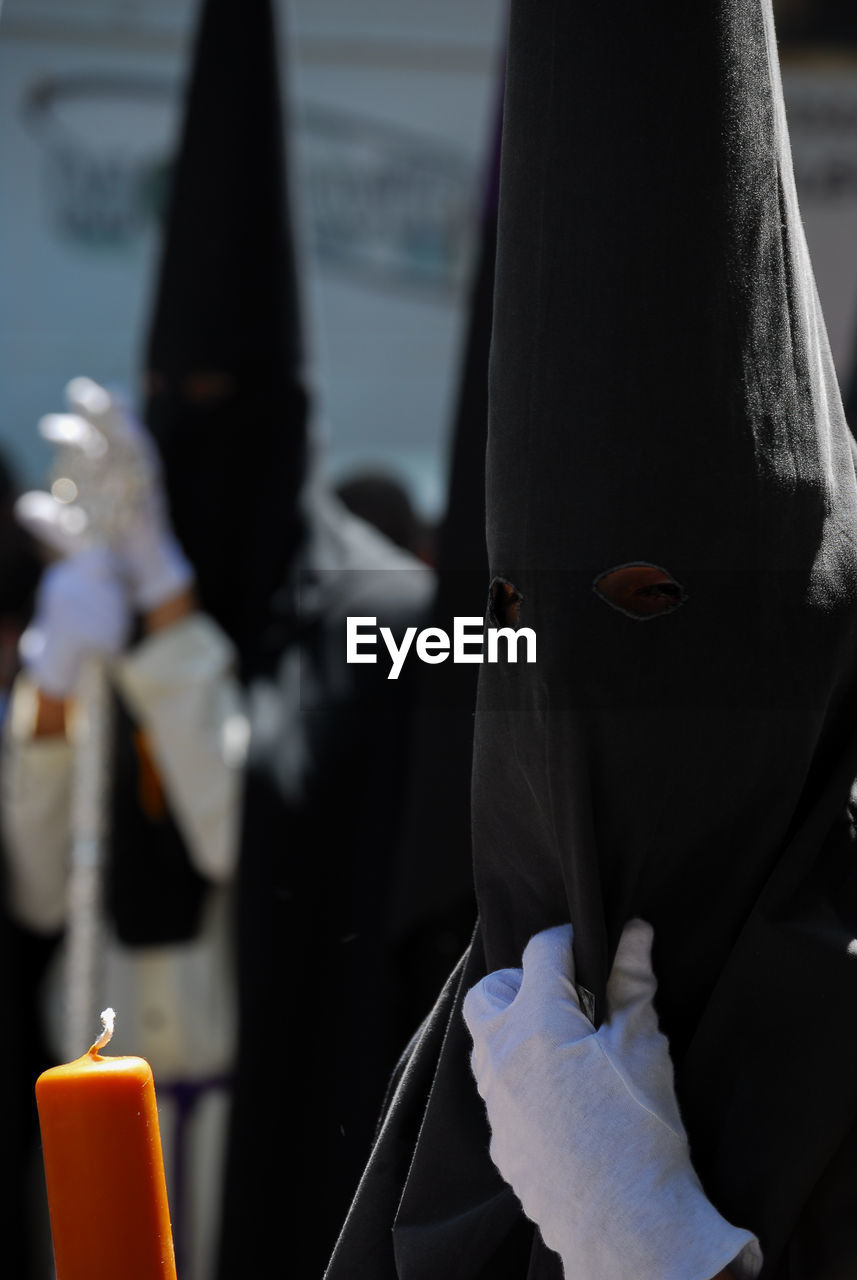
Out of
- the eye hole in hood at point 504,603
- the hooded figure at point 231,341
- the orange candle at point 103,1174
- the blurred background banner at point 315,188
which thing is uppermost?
the blurred background banner at point 315,188

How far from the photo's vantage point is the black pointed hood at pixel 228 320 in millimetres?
3143

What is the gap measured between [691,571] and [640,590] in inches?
1.6

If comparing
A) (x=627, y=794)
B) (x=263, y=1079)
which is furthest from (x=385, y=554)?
(x=627, y=794)

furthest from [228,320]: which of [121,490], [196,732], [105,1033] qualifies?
[105,1033]

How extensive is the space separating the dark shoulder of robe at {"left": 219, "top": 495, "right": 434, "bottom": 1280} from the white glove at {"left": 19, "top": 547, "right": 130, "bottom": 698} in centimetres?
35

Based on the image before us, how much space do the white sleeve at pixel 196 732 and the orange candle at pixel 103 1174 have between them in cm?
188

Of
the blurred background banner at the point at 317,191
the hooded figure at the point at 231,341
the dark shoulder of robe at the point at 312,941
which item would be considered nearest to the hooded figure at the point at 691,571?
the dark shoulder of robe at the point at 312,941

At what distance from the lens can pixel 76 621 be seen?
3.02 m

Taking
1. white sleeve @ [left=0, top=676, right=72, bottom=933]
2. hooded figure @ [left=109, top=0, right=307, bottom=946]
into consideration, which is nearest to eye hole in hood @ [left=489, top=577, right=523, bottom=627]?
hooded figure @ [left=109, top=0, right=307, bottom=946]

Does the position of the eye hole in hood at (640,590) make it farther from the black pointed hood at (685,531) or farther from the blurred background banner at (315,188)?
the blurred background banner at (315,188)

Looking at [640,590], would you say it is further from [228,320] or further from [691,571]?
[228,320]

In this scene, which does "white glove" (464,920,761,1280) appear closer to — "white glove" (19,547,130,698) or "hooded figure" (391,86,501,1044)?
"hooded figure" (391,86,501,1044)

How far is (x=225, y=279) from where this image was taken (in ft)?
10.6

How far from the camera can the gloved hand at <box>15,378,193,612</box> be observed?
309 centimetres
